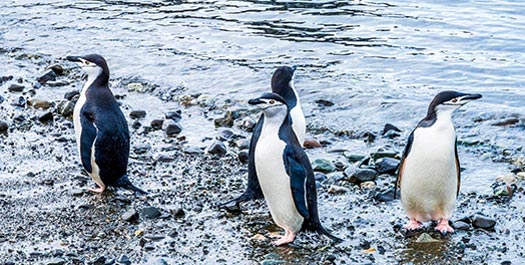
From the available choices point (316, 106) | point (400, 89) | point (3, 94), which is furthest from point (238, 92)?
point (3, 94)

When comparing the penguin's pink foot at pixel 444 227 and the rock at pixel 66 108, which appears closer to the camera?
the penguin's pink foot at pixel 444 227

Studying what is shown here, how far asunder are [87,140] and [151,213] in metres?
1.11

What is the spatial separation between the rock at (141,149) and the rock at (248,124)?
1262mm

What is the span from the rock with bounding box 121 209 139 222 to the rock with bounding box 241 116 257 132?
2.89m

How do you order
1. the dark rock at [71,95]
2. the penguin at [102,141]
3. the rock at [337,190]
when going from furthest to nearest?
1. the dark rock at [71,95]
2. the penguin at [102,141]
3. the rock at [337,190]

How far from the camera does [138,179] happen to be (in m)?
7.94

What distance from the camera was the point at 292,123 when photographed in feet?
25.8

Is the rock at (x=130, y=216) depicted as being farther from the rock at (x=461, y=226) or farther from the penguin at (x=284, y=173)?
the rock at (x=461, y=226)

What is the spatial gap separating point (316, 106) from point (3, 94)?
145 inches

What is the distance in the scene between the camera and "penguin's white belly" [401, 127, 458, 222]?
671 cm

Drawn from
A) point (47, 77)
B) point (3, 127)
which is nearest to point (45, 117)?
point (3, 127)

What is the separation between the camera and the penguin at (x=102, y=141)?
7.63 m

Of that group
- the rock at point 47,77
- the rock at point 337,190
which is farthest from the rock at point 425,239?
the rock at point 47,77

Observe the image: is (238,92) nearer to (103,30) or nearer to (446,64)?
(446,64)
